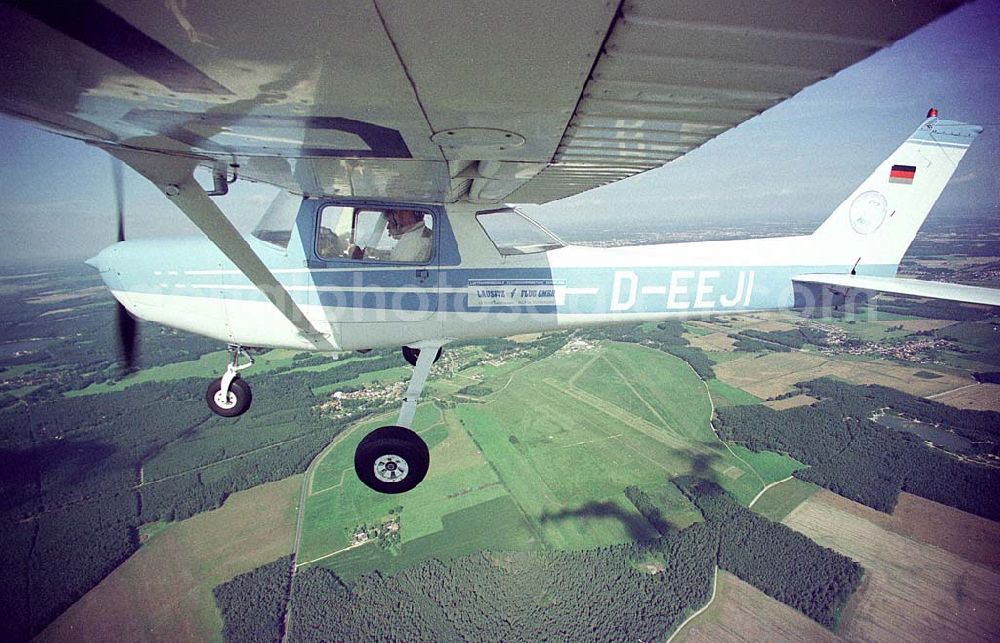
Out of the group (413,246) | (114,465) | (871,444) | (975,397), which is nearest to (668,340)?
(871,444)

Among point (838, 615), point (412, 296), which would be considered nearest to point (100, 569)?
point (412, 296)

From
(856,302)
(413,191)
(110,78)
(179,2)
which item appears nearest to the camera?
(179,2)

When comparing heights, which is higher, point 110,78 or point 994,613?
point 110,78

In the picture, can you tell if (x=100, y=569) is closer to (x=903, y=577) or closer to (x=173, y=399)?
(x=173, y=399)

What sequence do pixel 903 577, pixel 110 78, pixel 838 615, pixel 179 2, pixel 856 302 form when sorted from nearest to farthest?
pixel 179 2 < pixel 110 78 < pixel 856 302 < pixel 838 615 < pixel 903 577

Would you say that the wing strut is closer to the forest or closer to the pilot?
the pilot

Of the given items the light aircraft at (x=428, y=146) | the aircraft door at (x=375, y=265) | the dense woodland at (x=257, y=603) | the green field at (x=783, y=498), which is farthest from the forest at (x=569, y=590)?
the aircraft door at (x=375, y=265)

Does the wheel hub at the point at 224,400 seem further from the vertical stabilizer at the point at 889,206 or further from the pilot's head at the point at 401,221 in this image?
the vertical stabilizer at the point at 889,206

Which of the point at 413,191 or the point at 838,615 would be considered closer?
the point at 413,191
